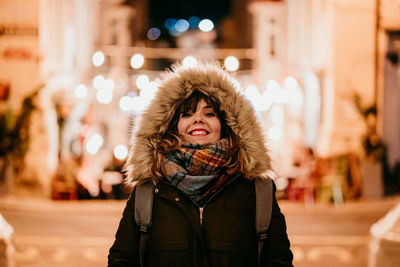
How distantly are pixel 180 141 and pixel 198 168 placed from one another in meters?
0.20

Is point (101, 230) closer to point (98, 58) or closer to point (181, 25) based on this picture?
point (98, 58)

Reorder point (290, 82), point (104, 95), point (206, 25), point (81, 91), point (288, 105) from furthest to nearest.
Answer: point (206, 25) → point (288, 105) → point (290, 82) → point (104, 95) → point (81, 91)

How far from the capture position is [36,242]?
832 centimetres

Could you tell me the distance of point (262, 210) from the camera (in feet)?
8.27

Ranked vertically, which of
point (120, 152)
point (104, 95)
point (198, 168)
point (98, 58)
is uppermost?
point (98, 58)

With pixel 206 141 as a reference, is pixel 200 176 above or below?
below

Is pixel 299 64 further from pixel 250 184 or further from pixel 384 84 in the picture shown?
pixel 250 184

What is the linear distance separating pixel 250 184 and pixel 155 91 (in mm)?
731

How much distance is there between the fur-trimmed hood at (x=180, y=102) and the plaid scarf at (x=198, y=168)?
13cm

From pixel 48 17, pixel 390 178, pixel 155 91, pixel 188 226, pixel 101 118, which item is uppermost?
pixel 48 17

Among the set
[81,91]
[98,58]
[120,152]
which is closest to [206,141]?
[120,152]

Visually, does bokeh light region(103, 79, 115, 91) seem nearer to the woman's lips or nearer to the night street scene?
the night street scene

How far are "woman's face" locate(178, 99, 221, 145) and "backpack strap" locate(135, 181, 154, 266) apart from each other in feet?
1.14

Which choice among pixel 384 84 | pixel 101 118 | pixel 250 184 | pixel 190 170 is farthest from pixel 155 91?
pixel 101 118
